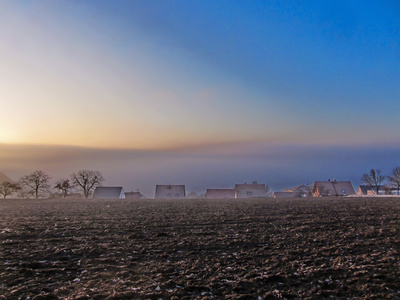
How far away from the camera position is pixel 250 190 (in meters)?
98.0

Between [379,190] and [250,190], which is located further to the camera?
[379,190]

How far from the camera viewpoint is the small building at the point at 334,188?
94.7 metres

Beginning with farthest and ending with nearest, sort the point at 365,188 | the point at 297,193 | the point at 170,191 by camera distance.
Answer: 1. the point at 365,188
2. the point at 170,191
3. the point at 297,193

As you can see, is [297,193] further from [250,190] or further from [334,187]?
[250,190]

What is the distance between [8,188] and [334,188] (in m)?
109

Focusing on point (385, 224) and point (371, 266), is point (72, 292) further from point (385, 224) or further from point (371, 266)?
point (385, 224)

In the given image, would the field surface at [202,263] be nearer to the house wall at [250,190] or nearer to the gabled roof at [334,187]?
the house wall at [250,190]

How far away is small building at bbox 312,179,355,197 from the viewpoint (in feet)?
311

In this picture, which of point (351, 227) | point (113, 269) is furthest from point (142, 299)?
point (351, 227)

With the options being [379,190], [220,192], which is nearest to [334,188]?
[379,190]

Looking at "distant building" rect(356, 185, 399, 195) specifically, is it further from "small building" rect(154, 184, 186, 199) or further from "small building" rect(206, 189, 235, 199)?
"small building" rect(154, 184, 186, 199)

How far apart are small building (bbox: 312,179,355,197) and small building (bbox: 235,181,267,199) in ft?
62.5

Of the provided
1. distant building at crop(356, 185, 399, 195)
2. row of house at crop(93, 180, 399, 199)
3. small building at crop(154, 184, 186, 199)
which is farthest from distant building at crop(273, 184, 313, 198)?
small building at crop(154, 184, 186, 199)

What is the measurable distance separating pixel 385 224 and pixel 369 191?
103m
